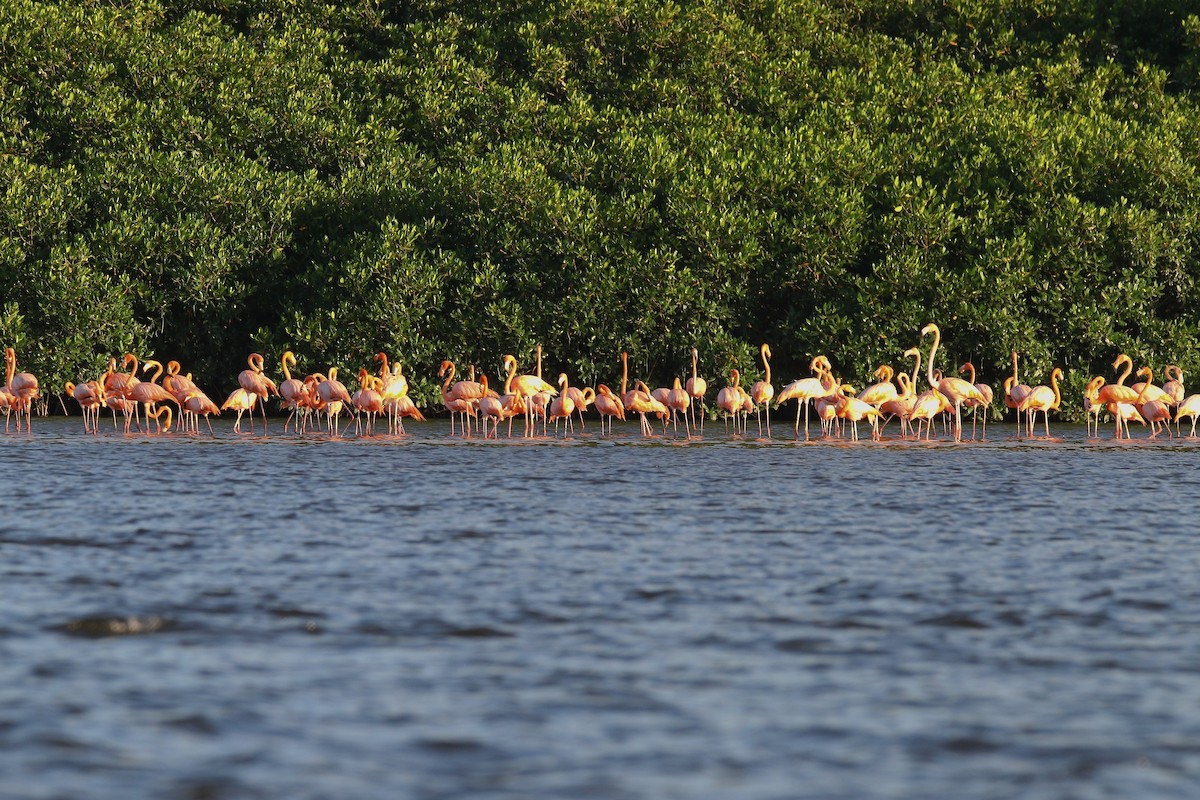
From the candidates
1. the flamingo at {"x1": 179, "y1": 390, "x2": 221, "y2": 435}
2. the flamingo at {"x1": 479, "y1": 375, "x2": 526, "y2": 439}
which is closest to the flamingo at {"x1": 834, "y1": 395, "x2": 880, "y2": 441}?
the flamingo at {"x1": 479, "y1": 375, "x2": 526, "y2": 439}

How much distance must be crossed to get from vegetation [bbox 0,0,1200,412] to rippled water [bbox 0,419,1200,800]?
1689cm

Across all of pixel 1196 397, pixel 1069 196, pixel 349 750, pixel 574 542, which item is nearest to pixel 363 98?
pixel 1069 196

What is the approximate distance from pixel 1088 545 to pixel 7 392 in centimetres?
2249

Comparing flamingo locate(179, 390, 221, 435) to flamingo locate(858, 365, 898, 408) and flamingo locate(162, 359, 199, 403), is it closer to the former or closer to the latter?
flamingo locate(162, 359, 199, 403)

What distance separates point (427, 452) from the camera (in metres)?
25.5

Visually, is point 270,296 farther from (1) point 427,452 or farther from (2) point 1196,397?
(2) point 1196,397

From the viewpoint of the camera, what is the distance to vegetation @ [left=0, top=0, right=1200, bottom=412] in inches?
1391

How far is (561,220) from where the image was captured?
35.6m

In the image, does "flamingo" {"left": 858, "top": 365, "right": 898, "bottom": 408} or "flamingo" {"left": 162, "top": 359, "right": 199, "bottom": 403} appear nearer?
"flamingo" {"left": 858, "top": 365, "right": 898, "bottom": 408}

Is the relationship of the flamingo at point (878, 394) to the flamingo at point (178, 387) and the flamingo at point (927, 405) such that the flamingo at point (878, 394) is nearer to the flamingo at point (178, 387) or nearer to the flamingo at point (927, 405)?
the flamingo at point (927, 405)

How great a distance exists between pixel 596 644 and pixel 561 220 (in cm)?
2634

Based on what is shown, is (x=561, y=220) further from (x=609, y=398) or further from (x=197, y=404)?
(x=197, y=404)

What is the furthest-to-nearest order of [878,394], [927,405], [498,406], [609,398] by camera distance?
[609,398], [498,406], [878,394], [927,405]

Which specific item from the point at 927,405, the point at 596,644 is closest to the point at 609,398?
the point at 927,405
